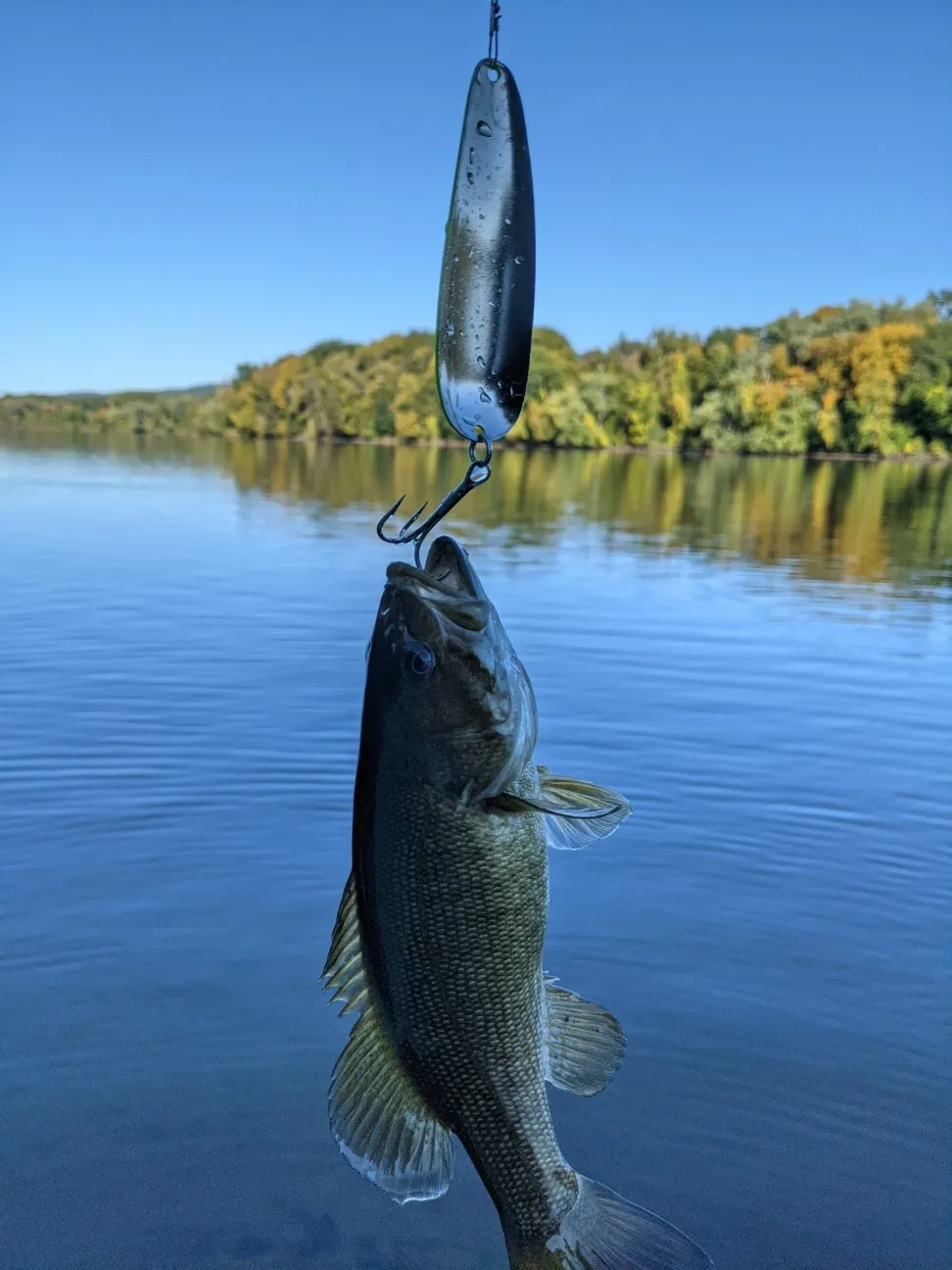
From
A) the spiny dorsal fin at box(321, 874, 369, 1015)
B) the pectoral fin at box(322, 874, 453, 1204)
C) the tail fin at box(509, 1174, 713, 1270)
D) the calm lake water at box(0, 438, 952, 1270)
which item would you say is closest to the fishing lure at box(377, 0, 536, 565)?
the spiny dorsal fin at box(321, 874, 369, 1015)

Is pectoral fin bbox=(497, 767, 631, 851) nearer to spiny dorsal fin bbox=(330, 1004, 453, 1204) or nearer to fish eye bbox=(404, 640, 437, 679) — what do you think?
fish eye bbox=(404, 640, 437, 679)

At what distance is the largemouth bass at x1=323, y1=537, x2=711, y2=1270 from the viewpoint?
2.77 meters

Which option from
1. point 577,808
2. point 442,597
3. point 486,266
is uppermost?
point 486,266

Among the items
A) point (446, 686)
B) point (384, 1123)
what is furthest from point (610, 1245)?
point (446, 686)

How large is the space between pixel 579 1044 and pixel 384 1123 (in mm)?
605

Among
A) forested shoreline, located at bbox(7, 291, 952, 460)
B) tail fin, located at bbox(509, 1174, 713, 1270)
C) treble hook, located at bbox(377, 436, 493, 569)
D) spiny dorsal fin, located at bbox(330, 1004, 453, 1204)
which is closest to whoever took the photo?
spiny dorsal fin, located at bbox(330, 1004, 453, 1204)

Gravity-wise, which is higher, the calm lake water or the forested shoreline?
the forested shoreline

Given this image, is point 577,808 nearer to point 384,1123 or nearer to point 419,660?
point 419,660

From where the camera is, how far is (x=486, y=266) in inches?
124

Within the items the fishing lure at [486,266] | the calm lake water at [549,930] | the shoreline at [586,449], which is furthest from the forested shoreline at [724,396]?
the fishing lure at [486,266]

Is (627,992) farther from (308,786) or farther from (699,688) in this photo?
(699,688)

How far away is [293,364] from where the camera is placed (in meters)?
175


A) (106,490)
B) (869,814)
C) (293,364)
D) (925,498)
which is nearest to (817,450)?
(925,498)

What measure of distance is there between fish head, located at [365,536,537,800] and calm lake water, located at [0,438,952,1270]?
109 inches
